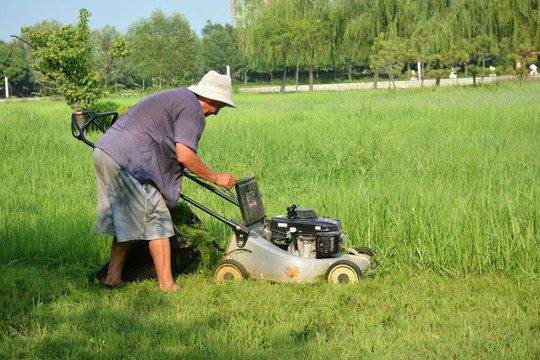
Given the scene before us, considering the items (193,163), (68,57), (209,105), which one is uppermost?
(68,57)

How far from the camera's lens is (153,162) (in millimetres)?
4203

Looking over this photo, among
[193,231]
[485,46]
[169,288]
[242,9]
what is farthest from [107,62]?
[169,288]

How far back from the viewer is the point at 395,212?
5426mm

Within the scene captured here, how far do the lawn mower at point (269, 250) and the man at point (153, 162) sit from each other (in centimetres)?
23

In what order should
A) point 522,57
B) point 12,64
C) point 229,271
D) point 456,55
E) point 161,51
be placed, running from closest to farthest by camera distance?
point 229,271
point 522,57
point 456,55
point 161,51
point 12,64

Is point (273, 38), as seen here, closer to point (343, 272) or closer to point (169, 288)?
point (343, 272)

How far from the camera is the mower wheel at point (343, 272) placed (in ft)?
14.4

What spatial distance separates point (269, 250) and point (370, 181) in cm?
363

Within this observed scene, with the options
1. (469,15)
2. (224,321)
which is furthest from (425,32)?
(224,321)

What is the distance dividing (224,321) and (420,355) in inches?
48.4

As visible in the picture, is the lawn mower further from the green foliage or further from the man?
the green foliage

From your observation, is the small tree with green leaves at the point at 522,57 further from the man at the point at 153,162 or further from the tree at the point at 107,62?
the man at the point at 153,162

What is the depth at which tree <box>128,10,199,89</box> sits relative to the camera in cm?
4975

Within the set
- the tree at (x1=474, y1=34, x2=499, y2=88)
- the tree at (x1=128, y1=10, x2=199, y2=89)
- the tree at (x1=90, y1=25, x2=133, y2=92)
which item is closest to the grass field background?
the tree at (x1=474, y1=34, x2=499, y2=88)
